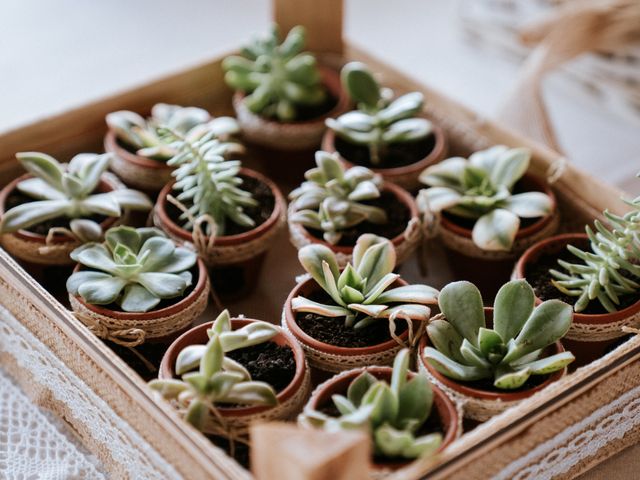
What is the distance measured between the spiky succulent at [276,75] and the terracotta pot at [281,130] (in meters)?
0.02

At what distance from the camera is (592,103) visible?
1.92 meters

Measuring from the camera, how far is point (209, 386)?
0.88 metres

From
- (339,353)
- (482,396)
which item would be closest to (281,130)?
(339,353)

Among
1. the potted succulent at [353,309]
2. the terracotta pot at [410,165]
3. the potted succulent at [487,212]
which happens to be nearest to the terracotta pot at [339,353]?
the potted succulent at [353,309]

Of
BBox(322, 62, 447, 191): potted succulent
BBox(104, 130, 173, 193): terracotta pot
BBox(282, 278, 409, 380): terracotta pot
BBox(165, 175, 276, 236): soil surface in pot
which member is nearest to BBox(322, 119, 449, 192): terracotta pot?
BBox(322, 62, 447, 191): potted succulent

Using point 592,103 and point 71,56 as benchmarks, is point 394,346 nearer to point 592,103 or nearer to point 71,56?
point 592,103

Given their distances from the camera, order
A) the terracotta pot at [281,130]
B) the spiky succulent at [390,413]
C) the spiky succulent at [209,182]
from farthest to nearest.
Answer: the terracotta pot at [281,130] < the spiky succulent at [209,182] < the spiky succulent at [390,413]

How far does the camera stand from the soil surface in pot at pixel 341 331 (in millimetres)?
988

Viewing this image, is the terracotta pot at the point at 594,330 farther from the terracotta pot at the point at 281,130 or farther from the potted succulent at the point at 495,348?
the terracotta pot at the point at 281,130

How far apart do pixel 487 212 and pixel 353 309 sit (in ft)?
0.91

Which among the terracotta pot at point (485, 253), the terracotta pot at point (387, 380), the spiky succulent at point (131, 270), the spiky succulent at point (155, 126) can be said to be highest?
the spiky succulent at point (155, 126)

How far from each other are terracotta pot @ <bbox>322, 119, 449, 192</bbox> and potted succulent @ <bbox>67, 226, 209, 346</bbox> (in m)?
0.32

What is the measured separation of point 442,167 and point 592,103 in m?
0.82

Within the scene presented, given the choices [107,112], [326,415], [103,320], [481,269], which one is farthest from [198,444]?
[107,112]
